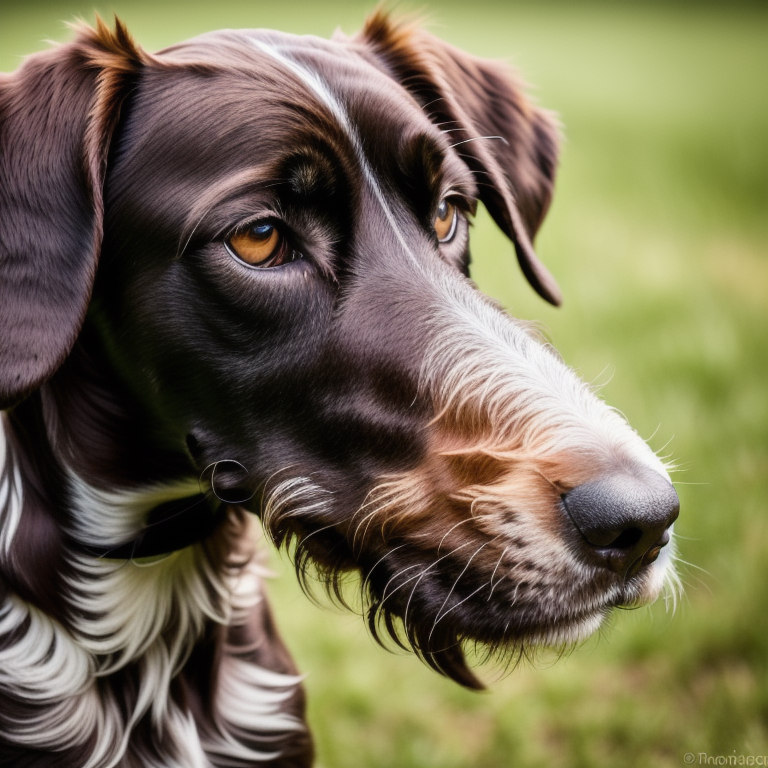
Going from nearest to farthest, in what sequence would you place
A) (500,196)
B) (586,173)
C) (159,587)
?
(159,587)
(500,196)
(586,173)

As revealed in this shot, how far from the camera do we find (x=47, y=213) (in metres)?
2.54

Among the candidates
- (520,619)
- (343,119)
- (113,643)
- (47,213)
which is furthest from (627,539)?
(47,213)

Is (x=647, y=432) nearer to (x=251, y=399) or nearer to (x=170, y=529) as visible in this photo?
(x=170, y=529)

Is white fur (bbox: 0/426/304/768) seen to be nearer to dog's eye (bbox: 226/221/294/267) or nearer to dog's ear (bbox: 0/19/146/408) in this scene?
dog's ear (bbox: 0/19/146/408)

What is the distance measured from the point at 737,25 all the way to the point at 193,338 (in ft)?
65.9

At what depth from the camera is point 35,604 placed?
107 inches

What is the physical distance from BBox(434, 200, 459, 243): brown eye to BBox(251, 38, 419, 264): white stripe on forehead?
11.4 inches

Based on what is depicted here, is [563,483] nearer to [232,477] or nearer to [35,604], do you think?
[232,477]

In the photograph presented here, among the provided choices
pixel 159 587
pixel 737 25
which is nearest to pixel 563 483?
pixel 159 587

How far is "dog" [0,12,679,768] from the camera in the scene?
2.38m

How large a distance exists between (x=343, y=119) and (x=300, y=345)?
65 centimetres

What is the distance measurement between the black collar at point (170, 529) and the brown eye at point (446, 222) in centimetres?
108

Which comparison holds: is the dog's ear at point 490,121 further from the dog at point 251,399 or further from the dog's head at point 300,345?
the dog's head at point 300,345

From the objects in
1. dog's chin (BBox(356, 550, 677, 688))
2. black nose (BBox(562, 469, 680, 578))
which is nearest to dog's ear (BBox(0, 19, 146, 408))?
dog's chin (BBox(356, 550, 677, 688))
